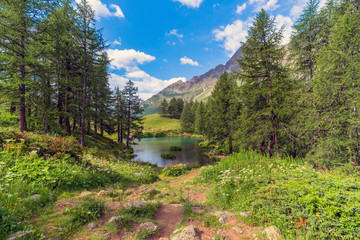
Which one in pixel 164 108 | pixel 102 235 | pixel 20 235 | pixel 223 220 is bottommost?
pixel 223 220

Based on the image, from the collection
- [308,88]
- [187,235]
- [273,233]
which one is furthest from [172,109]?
[273,233]

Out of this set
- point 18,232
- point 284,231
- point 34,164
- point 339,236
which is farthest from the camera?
point 34,164

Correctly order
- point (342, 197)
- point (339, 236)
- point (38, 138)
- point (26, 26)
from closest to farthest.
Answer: point (339, 236)
point (342, 197)
point (38, 138)
point (26, 26)

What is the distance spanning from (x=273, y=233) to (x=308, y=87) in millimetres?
10906

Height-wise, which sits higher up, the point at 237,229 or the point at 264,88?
the point at 264,88

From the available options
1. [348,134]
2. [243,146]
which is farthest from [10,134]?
[348,134]

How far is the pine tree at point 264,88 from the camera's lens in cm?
1086

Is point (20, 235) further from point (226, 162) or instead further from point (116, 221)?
point (226, 162)

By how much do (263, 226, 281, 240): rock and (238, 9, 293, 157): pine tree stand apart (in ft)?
30.6

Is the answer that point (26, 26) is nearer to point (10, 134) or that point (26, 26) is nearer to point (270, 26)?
point (10, 134)

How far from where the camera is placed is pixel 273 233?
2.93 m

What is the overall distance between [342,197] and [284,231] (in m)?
1.38

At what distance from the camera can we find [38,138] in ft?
24.8

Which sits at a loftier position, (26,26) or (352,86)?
(26,26)
